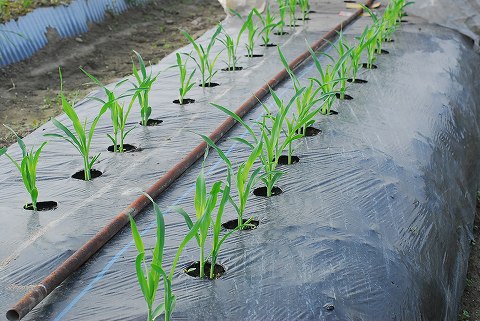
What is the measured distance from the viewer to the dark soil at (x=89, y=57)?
14.4ft

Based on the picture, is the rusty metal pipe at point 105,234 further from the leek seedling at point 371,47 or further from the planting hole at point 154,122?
the leek seedling at point 371,47

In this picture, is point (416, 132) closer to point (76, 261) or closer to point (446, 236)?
point (446, 236)

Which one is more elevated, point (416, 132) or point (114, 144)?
point (114, 144)

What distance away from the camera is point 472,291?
9.29 ft

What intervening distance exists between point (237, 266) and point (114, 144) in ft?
3.34

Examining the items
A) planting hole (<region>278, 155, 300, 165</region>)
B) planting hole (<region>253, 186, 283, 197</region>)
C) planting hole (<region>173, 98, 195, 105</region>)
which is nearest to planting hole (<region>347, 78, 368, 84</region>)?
planting hole (<region>173, 98, 195, 105</region>)

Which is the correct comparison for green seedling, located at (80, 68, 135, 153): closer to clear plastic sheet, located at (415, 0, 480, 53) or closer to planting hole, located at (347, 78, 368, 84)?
planting hole, located at (347, 78, 368, 84)

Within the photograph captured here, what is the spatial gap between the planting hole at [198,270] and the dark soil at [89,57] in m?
1.96

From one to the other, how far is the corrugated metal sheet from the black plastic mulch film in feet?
6.61

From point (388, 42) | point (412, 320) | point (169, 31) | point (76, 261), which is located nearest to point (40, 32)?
point (169, 31)

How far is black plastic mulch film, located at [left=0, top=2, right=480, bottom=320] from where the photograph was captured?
175cm

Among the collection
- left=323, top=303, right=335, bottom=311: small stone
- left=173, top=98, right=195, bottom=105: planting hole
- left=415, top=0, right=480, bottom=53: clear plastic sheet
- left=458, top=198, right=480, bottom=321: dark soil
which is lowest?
left=458, top=198, right=480, bottom=321: dark soil

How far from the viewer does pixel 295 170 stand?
8.23 ft

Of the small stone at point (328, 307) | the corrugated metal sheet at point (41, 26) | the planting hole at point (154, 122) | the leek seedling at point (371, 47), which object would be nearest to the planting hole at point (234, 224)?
the small stone at point (328, 307)
